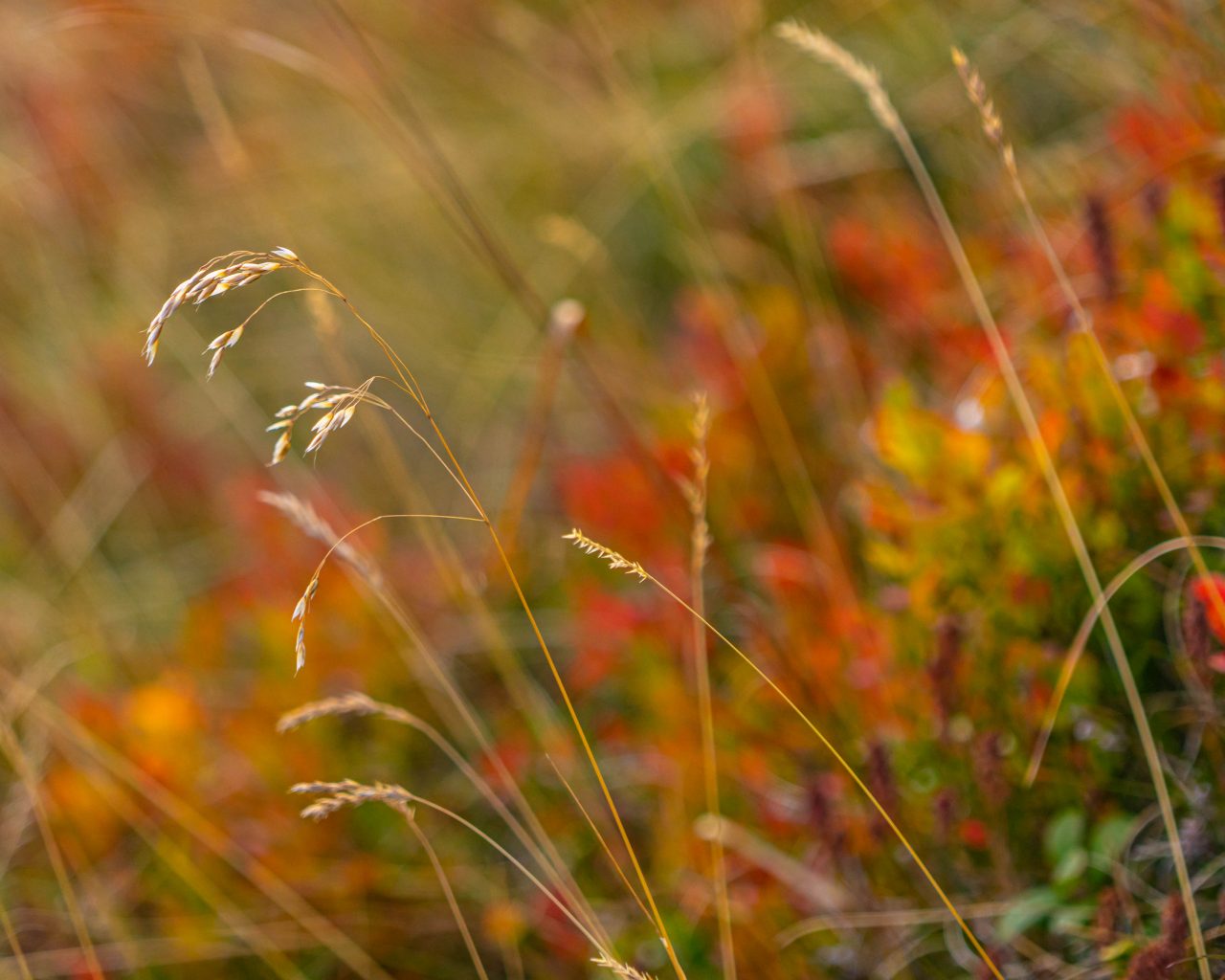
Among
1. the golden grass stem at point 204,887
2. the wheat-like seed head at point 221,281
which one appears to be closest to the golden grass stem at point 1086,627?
the wheat-like seed head at point 221,281

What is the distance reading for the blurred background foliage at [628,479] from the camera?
3.98ft

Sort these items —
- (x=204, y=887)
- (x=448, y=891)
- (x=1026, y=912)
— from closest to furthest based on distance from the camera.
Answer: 1. (x=448, y=891)
2. (x=1026, y=912)
3. (x=204, y=887)

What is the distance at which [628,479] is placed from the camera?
188cm

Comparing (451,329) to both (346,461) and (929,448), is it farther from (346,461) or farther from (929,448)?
(929,448)

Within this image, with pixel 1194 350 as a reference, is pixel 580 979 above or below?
below

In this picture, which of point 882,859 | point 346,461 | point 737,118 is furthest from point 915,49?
point 882,859

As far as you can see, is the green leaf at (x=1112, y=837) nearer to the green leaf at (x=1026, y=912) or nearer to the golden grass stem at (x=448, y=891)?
the green leaf at (x=1026, y=912)

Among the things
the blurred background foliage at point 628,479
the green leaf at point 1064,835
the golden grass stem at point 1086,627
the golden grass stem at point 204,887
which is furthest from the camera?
the golden grass stem at point 204,887

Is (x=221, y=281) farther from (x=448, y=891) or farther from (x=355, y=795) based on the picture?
(x=448, y=891)

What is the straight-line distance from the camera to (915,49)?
2.41m

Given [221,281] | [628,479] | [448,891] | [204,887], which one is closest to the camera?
[221,281]

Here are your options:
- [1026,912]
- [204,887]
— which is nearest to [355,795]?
[1026,912]

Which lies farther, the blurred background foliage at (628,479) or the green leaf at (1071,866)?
the blurred background foliage at (628,479)

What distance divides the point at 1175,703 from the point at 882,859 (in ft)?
1.24
